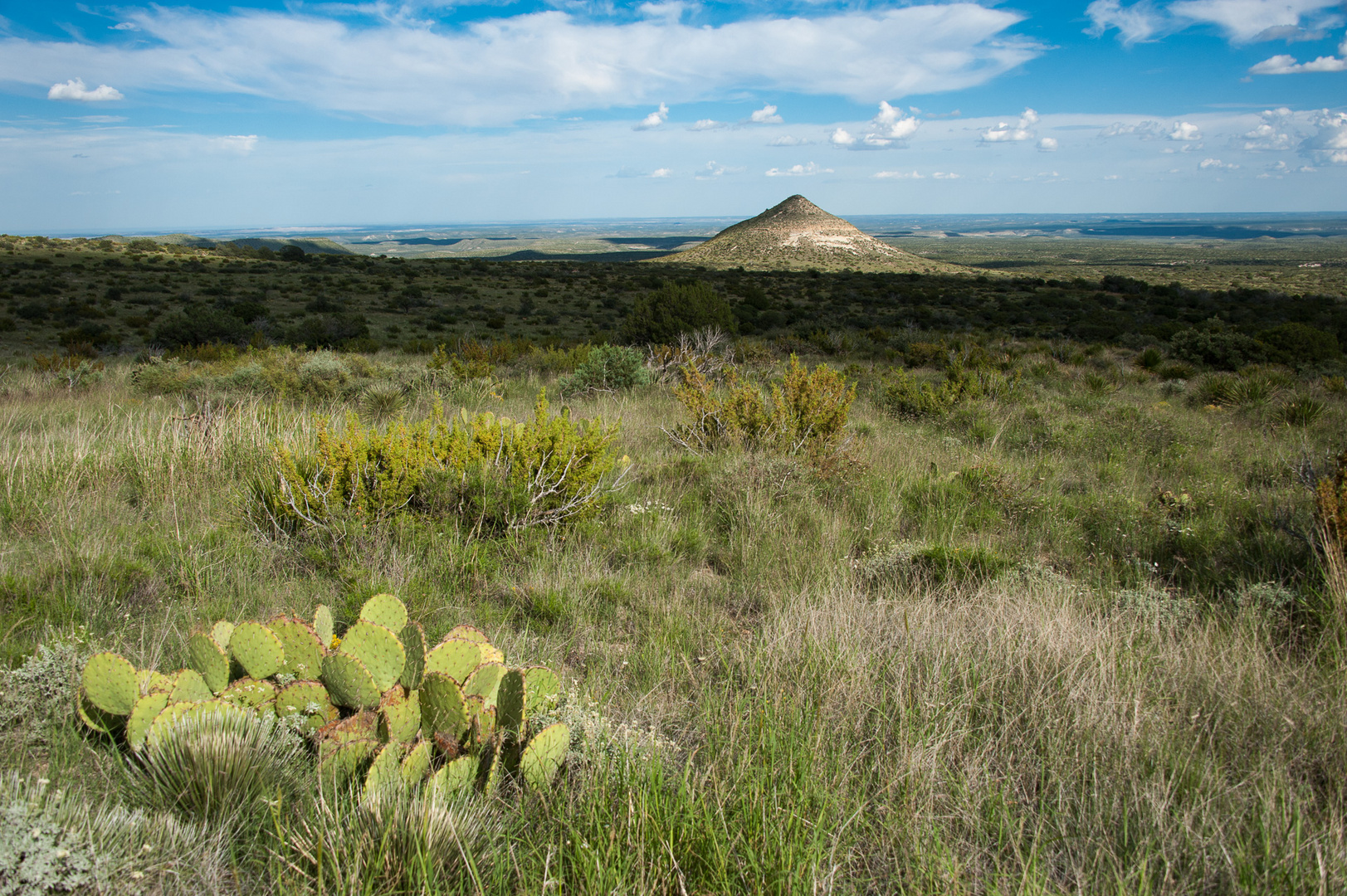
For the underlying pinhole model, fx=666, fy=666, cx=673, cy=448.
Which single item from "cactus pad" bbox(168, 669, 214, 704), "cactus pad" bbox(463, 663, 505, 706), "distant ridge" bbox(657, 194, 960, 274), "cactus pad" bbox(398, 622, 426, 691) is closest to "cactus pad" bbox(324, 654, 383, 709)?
"cactus pad" bbox(398, 622, 426, 691)

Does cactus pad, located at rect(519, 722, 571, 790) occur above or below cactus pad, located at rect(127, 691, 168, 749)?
below

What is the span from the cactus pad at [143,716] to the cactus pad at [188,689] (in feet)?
0.14

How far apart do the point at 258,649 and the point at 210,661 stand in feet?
0.42

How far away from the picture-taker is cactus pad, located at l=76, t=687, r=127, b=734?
1919 mm

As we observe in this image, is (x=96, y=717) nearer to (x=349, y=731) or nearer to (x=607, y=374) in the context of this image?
(x=349, y=731)

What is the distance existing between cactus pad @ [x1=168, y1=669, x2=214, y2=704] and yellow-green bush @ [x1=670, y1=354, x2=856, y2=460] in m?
4.36

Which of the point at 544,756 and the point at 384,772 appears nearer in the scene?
the point at 384,772

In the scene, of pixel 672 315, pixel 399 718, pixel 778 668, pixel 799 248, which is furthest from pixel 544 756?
pixel 799 248

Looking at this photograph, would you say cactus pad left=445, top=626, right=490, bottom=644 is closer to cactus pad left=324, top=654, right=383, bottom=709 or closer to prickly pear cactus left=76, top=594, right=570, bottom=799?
prickly pear cactus left=76, top=594, right=570, bottom=799

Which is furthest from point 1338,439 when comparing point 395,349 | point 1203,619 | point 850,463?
point 395,349

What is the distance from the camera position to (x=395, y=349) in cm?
1616

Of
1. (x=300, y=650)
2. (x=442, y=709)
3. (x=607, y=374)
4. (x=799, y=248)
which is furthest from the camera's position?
(x=799, y=248)

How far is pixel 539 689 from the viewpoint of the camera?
2143 millimetres

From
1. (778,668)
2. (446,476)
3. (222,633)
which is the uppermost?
(446,476)
